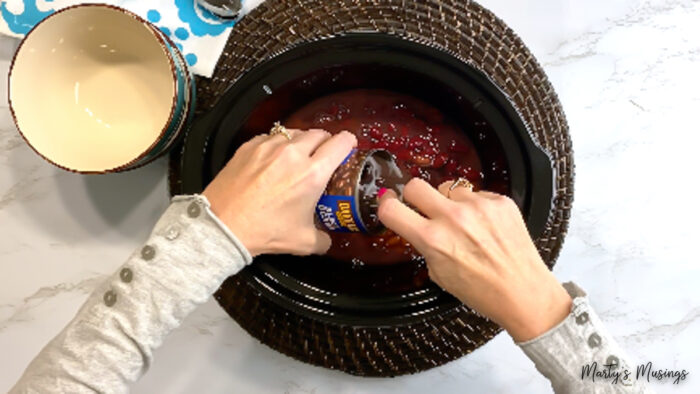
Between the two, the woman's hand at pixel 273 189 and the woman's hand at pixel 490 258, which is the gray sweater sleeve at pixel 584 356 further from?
the woman's hand at pixel 273 189

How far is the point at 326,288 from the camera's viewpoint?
1.92ft

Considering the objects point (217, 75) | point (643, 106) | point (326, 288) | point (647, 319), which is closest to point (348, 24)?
point (217, 75)

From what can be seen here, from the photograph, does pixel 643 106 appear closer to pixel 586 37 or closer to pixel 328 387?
pixel 586 37

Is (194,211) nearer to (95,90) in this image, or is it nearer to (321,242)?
(321,242)

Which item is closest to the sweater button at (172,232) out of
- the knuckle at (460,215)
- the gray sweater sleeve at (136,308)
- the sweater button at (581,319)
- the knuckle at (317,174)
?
the gray sweater sleeve at (136,308)

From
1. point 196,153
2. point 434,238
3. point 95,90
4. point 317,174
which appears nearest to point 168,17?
point 95,90

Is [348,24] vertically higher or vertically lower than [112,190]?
higher

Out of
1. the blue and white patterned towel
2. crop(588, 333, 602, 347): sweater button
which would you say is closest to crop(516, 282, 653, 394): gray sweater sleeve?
crop(588, 333, 602, 347): sweater button

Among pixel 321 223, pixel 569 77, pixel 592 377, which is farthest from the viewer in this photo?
pixel 569 77

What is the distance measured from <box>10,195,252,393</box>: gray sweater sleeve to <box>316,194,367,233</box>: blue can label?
0.10 metres


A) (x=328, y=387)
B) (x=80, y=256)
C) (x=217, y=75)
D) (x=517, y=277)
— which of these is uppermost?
(x=217, y=75)

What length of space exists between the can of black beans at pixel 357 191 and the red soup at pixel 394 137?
43 millimetres

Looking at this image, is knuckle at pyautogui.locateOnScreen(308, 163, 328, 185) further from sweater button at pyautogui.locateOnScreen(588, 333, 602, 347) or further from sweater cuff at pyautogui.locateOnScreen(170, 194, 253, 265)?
sweater button at pyautogui.locateOnScreen(588, 333, 602, 347)

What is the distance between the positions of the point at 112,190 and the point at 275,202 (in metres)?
0.34
